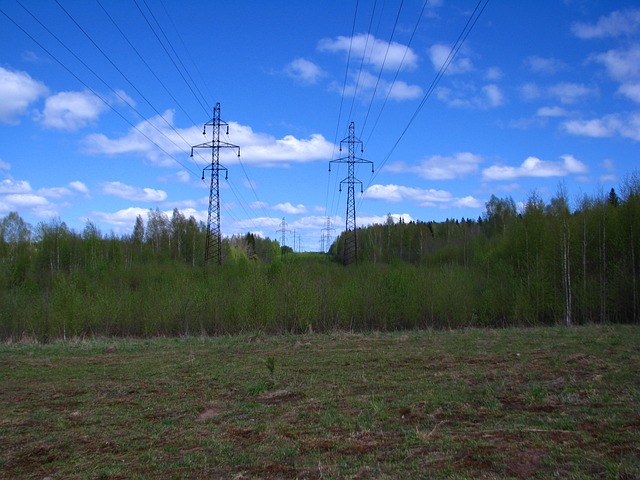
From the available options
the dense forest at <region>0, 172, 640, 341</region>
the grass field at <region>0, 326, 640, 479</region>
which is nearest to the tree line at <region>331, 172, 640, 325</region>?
the dense forest at <region>0, 172, 640, 341</region>

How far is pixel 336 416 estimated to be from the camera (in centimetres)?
816

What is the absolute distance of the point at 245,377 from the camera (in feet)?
40.1

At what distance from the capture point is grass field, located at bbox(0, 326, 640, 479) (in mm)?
5879

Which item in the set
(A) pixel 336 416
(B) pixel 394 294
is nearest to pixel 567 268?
(B) pixel 394 294

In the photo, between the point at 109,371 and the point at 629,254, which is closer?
the point at 109,371

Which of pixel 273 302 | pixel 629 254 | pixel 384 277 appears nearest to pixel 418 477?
pixel 273 302

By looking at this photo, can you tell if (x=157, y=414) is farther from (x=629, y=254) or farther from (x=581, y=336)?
(x=629, y=254)

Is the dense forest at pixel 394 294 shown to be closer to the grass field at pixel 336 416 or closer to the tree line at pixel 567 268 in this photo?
the tree line at pixel 567 268

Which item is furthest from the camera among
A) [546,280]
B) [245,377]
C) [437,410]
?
[546,280]

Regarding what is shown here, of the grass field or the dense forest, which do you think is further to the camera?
the dense forest

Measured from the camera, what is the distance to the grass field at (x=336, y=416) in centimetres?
588

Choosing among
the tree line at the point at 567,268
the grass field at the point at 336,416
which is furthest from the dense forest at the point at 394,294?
the grass field at the point at 336,416

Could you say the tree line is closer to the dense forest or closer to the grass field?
the dense forest

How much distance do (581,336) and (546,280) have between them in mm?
10638
